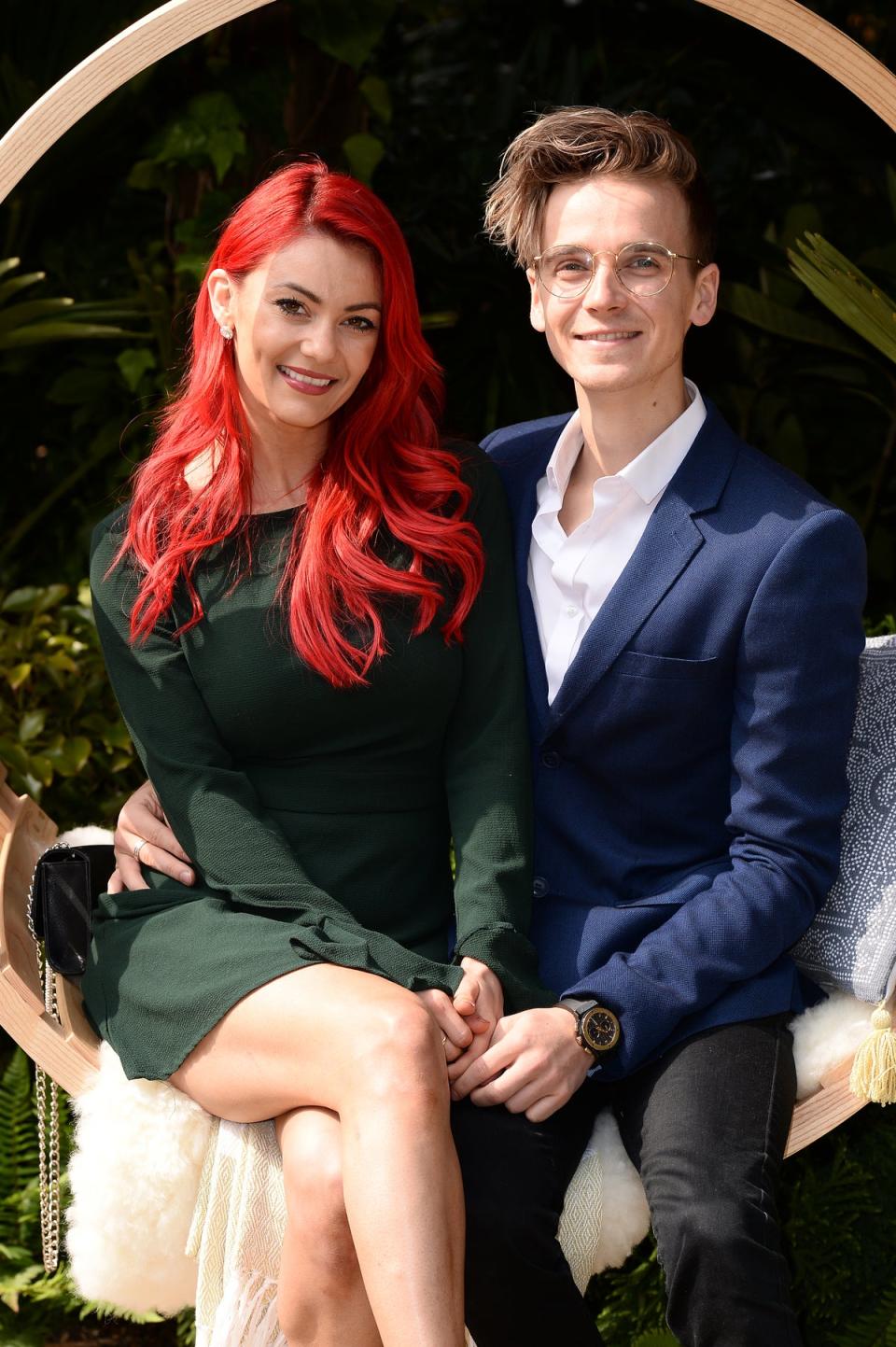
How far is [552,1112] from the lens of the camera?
7.23ft

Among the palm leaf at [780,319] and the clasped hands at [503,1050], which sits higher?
the palm leaf at [780,319]

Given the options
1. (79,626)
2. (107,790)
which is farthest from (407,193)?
(107,790)

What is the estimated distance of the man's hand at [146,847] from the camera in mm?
2469

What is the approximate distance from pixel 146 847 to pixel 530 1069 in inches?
28.9

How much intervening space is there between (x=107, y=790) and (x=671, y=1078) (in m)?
1.98

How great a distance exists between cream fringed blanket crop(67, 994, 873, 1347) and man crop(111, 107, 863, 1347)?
0.06 m

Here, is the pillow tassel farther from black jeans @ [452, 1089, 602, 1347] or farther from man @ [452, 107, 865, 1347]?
black jeans @ [452, 1089, 602, 1347]

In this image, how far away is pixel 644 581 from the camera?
235 cm

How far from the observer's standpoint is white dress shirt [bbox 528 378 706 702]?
8.00 feet

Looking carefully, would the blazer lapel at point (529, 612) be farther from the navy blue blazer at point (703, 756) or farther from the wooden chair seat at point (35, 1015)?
the wooden chair seat at point (35, 1015)

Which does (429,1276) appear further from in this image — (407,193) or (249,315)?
(407,193)

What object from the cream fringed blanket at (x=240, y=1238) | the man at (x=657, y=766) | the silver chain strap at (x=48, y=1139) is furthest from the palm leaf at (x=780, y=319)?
the cream fringed blanket at (x=240, y=1238)

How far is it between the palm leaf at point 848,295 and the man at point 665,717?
0.57 ft

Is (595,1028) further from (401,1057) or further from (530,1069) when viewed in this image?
(401,1057)
